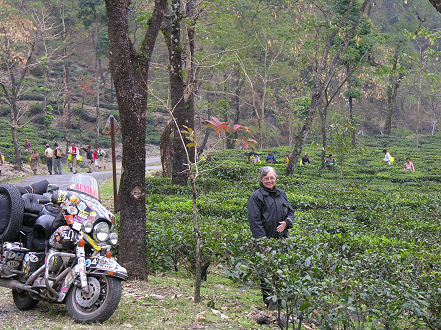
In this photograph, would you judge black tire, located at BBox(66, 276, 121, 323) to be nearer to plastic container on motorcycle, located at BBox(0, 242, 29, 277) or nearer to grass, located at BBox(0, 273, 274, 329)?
grass, located at BBox(0, 273, 274, 329)

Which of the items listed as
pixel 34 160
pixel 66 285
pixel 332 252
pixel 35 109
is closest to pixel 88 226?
pixel 66 285

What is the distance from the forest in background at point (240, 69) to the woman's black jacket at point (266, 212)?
10174mm

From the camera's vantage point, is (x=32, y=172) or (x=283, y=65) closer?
(x=32, y=172)

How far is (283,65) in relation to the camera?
1607 inches

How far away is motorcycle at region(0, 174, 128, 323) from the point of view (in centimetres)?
462

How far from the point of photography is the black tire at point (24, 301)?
5.39 m

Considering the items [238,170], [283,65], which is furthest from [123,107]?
[283,65]

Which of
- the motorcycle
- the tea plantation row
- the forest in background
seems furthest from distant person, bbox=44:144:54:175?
the motorcycle

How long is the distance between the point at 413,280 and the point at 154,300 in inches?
105

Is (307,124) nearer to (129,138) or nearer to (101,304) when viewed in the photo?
(129,138)

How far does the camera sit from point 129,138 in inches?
243

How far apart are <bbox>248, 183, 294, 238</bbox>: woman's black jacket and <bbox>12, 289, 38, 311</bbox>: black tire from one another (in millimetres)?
2512

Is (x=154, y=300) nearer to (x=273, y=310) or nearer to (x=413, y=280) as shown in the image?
(x=273, y=310)

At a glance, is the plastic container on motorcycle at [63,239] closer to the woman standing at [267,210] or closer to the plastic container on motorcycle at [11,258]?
the plastic container on motorcycle at [11,258]
